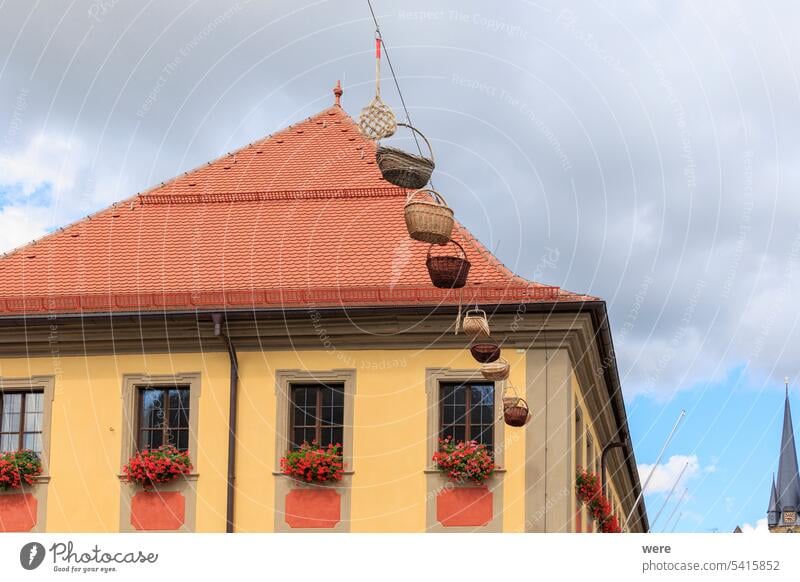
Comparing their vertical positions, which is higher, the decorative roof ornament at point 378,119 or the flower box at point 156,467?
the decorative roof ornament at point 378,119

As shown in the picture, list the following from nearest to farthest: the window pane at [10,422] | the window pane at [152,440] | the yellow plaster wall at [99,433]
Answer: the yellow plaster wall at [99,433] → the window pane at [152,440] → the window pane at [10,422]

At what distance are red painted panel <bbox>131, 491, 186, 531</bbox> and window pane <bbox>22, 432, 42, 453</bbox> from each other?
6.15ft

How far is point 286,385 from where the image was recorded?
975 inches

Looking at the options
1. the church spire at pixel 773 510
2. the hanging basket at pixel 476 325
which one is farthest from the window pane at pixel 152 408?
the church spire at pixel 773 510

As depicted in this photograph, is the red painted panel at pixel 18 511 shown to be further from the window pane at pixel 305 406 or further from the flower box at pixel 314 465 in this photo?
the window pane at pixel 305 406

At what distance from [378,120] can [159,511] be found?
8.40m

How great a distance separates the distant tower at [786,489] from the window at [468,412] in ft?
341

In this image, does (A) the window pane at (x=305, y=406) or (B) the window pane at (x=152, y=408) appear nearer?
(A) the window pane at (x=305, y=406)

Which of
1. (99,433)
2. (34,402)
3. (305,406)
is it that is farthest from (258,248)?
(34,402)

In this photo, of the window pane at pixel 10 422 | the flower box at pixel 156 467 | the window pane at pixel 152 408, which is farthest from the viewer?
the window pane at pixel 10 422

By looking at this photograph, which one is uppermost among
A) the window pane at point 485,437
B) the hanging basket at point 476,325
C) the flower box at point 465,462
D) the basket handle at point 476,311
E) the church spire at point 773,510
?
the church spire at point 773,510

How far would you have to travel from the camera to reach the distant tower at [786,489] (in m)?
125

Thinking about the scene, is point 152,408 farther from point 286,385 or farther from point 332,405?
point 332,405
